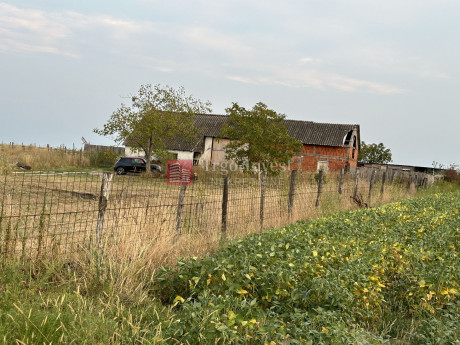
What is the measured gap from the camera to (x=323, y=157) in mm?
46156

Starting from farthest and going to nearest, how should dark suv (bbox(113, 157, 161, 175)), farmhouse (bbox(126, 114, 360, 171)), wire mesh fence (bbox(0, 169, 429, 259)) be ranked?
farmhouse (bbox(126, 114, 360, 171))
dark suv (bbox(113, 157, 161, 175))
wire mesh fence (bbox(0, 169, 429, 259))

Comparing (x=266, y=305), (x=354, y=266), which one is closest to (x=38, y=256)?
(x=266, y=305)

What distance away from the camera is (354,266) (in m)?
6.39

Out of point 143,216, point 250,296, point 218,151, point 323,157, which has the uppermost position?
point 323,157

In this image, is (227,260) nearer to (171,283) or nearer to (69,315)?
(171,283)

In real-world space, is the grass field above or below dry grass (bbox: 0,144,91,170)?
below

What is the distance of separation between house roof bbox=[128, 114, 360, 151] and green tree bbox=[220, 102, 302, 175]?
983 cm

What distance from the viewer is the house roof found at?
1799 inches

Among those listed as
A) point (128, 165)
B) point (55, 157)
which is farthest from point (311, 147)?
point (55, 157)

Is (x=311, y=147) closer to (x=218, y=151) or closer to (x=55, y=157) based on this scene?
(x=218, y=151)

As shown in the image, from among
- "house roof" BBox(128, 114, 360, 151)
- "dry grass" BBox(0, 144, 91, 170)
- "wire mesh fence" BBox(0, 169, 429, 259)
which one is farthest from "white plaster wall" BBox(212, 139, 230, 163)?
"wire mesh fence" BBox(0, 169, 429, 259)

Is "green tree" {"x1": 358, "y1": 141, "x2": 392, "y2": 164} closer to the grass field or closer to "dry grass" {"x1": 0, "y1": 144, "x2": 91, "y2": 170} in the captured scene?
"dry grass" {"x1": 0, "y1": 144, "x2": 91, "y2": 170}

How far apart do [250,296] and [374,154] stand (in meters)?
76.9

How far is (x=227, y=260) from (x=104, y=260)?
5.01 ft
